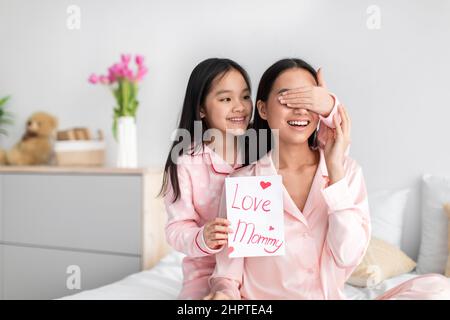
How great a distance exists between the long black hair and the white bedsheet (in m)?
0.47

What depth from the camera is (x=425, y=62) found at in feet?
5.61

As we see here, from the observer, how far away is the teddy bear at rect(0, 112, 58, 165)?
90.4 inches

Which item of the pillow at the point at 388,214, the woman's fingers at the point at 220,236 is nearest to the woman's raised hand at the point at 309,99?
the woman's fingers at the point at 220,236

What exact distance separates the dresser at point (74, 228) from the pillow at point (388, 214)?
806 mm

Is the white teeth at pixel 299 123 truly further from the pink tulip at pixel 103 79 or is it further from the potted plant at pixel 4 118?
the potted plant at pixel 4 118

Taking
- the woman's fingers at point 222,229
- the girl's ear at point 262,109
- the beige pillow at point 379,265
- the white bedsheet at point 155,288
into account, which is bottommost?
the white bedsheet at point 155,288

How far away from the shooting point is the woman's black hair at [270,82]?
0.83 m

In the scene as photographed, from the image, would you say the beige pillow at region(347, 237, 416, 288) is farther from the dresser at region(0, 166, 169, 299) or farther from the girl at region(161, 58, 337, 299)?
the dresser at region(0, 166, 169, 299)

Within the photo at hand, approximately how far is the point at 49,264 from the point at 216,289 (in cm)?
144

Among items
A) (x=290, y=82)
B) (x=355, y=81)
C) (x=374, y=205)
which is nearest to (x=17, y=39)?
(x=355, y=81)

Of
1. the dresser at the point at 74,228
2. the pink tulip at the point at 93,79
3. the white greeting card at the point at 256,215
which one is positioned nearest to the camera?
the white greeting card at the point at 256,215

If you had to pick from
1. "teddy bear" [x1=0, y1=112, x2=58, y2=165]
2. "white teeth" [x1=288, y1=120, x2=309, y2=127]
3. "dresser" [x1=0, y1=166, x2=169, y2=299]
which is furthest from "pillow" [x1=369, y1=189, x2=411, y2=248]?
"teddy bear" [x1=0, y1=112, x2=58, y2=165]

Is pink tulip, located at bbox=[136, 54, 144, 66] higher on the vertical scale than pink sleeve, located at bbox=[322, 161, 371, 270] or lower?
higher

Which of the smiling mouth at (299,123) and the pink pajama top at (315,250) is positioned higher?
the smiling mouth at (299,123)
